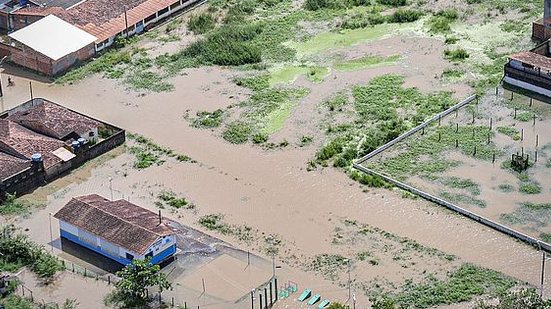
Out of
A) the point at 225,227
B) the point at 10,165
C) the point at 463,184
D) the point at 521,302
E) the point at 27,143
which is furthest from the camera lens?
the point at 27,143

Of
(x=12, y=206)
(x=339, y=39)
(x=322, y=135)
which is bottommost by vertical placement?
(x=12, y=206)

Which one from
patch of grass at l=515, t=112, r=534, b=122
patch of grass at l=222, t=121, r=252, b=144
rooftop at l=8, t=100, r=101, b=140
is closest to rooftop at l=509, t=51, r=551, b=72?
patch of grass at l=515, t=112, r=534, b=122

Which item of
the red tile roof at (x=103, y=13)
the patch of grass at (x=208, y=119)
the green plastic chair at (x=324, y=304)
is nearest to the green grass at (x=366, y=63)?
the patch of grass at (x=208, y=119)

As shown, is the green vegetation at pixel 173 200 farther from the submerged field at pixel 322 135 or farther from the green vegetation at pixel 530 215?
the green vegetation at pixel 530 215

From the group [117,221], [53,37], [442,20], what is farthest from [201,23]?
[117,221]

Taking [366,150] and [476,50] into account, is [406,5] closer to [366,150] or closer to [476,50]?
[476,50]

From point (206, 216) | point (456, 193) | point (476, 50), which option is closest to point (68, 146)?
point (206, 216)

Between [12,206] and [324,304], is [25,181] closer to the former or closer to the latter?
[12,206]
